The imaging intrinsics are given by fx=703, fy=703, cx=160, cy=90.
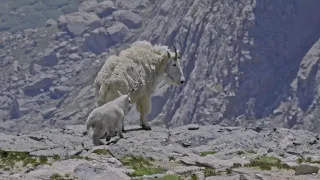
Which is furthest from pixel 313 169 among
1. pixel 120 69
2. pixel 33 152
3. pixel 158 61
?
pixel 158 61

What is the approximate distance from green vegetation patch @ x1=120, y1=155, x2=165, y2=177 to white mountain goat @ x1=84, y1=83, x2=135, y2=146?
417 cm

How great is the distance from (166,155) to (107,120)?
12.0 feet

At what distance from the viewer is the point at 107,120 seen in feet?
88.4

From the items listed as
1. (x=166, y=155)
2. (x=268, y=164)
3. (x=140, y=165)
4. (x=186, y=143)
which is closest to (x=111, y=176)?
(x=140, y=165)

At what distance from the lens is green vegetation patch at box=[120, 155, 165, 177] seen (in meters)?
18.7

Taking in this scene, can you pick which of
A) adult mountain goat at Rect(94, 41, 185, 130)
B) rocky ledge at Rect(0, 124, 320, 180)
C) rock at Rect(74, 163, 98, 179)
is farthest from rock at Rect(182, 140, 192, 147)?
rock at Rect(74, 163, 98, 179)

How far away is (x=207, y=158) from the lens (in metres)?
21.1

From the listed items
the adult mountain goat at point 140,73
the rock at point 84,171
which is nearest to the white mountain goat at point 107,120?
the adult mountain goat at point 140,73

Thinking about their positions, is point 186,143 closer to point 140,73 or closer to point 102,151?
point 140,73

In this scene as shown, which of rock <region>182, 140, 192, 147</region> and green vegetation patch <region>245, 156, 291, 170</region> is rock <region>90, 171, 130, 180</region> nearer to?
green vegetation patch <region>245, 156, 291, 170</region>

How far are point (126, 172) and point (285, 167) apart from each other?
15.7ft

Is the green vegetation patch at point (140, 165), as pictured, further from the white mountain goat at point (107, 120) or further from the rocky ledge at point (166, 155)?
the white mountain goat at point (107, 120)

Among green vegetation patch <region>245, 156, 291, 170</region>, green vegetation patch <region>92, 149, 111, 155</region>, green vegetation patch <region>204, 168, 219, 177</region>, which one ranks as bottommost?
green vegetation patch <region>245, 156, 291, 170</region>

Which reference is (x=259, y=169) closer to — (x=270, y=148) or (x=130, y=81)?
(x=270, y=148)
